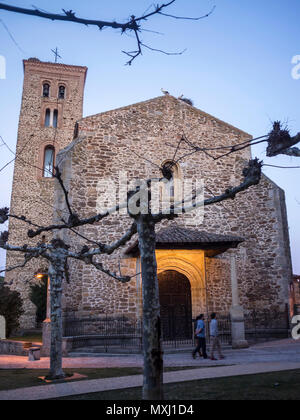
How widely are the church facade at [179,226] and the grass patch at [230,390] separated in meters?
6.65

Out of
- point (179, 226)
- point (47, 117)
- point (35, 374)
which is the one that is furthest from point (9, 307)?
point (47, 117)

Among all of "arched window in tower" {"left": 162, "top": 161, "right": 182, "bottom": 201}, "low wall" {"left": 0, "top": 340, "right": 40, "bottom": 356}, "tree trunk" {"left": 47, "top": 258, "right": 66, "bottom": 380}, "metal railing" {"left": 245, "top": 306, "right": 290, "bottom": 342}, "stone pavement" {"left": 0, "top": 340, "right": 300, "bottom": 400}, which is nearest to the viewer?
"stone pavement" {"left": 0, "top": 340, "right": 300, "bottom": 400}

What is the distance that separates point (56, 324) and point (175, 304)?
23.7 feet

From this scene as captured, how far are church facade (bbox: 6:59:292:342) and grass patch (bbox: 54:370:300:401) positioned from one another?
6.65m

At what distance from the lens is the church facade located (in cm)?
1369

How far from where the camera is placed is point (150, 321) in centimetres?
457

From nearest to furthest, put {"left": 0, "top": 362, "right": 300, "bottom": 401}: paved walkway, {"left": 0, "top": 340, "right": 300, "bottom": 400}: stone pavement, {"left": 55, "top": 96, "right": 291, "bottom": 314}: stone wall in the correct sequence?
{"left": 0, "top": 362, "right": 300, "bottom": 401}: paved walkway
{"left": 0, "top": 340, "right": 300, "bottom": 400}: stone pavement
{"left": 55, "top": 96, "right": 291, "bottom": 314}: stone wall

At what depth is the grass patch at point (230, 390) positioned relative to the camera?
5.04 m

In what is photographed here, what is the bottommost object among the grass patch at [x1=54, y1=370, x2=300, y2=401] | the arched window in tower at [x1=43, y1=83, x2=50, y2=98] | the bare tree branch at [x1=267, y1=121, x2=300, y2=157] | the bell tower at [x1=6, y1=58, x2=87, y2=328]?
the grass patch at [x1=54, y1=370, x2=300, y2=401]

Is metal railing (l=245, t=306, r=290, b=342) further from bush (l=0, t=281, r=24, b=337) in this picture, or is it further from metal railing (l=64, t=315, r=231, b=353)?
bush (l=0, t=281, r=24, b=337)

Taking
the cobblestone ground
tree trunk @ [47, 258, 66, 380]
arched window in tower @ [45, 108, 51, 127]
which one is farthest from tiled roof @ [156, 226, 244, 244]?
arched window in tower @ [45, 108, 51, 127]

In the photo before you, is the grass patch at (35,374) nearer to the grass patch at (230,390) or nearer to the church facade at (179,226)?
the grass patch at (230,390)

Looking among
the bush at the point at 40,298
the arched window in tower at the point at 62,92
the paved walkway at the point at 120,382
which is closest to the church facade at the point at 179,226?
the paved walkway at the point at 120,382
